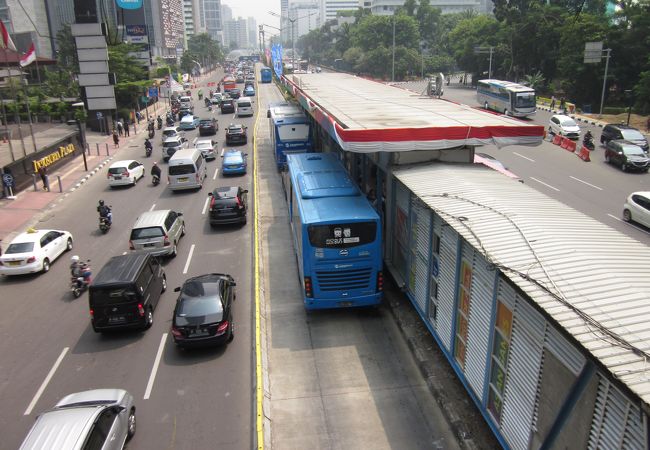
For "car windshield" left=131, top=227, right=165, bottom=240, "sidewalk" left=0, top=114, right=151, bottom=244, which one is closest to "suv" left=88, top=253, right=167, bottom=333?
"car windshield" left=131, top=227, right=165, bottom=240

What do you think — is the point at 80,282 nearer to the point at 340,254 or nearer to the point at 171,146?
the point at 340,254

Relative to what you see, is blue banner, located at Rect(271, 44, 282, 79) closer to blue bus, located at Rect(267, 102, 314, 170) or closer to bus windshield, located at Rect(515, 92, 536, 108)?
bus windshield, located at Rect(515, 92, 536, 108)

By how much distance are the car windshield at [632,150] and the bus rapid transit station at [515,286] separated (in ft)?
72.0

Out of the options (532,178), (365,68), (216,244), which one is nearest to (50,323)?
(216,244)

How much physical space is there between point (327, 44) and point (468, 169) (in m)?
197

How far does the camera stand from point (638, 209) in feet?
76.5

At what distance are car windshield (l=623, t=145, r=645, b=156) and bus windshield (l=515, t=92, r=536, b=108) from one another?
18.9 meters

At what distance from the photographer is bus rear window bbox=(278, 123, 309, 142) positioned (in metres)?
31.9

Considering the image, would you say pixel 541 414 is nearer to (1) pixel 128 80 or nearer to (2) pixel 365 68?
(1) pixel 128 80

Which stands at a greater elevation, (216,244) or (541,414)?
(541,414)

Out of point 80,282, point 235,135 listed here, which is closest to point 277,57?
point 235,135

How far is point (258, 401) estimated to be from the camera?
1101 cm

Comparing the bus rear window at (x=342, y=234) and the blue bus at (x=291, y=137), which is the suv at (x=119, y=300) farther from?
the blue bus at (x=291, y=137)

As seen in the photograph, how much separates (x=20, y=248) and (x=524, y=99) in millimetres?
46233
